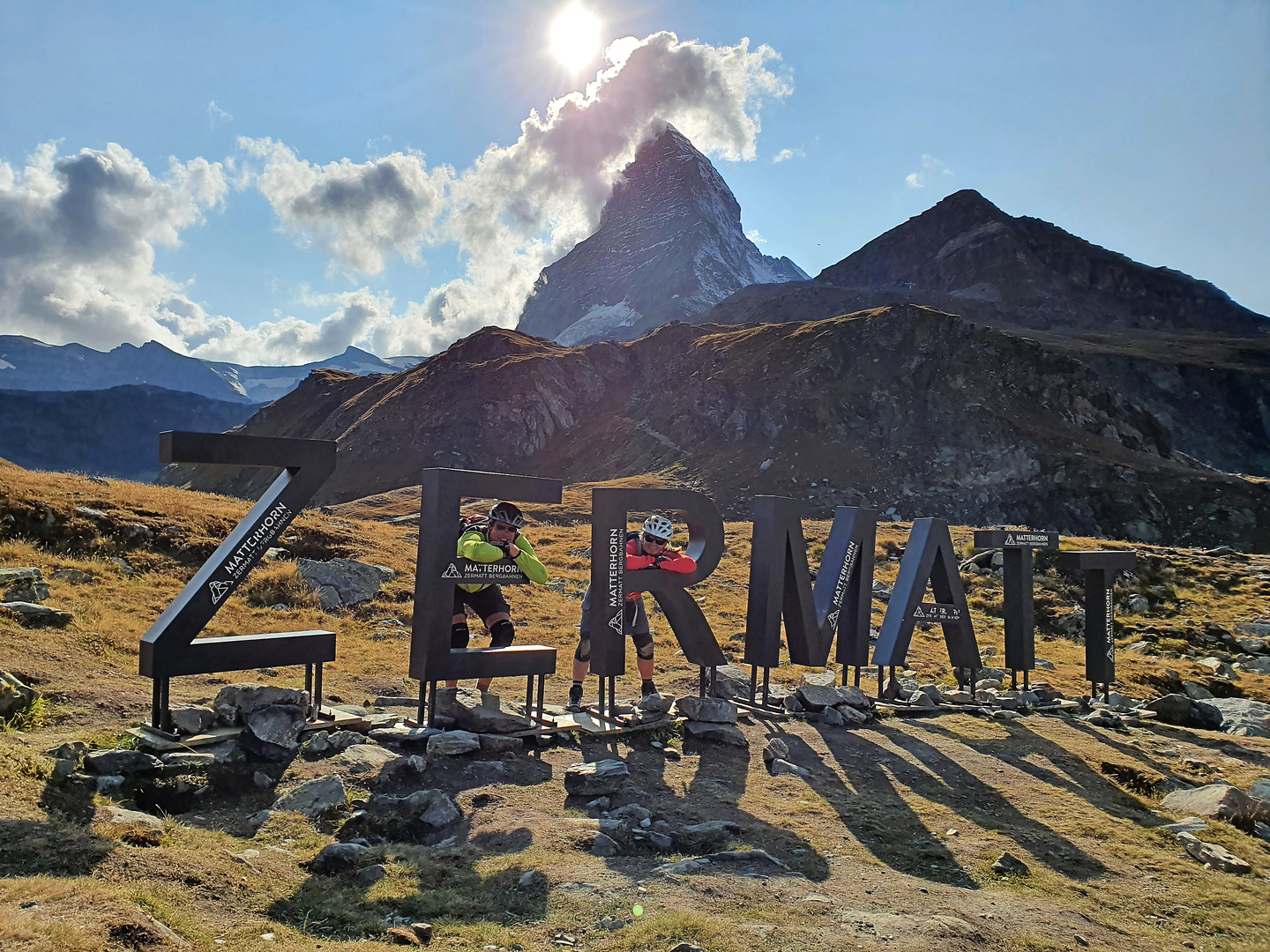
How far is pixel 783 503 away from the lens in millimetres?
13625

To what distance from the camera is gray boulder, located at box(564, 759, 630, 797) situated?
866 cm

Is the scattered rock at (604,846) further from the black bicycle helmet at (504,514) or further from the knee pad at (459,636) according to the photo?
the black bicycle helmet at (504,514)

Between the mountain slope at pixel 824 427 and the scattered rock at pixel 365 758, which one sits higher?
the mountain slope at pixel 824 427

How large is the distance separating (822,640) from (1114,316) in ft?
476

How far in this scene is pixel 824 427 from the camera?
7519 centimetres

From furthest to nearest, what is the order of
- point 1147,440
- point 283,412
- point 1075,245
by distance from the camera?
point 1075,245
point 283,412
point 1147,440

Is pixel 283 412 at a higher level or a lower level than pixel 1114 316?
lower

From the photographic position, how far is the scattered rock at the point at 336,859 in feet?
20.6

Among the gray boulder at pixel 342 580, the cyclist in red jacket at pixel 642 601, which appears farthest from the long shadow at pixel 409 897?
the gray boulder at pixel 342 580

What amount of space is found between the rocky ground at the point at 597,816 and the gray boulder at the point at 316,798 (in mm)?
32

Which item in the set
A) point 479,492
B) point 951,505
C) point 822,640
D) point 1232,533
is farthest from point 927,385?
point 479,492

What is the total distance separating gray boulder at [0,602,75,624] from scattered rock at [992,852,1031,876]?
45.8ft

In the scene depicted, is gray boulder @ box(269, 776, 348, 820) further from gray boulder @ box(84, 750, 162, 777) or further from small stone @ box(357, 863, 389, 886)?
small stone @ box(357, 863, 389, 886)

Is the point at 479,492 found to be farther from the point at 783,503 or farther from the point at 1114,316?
the point at 1114,316
